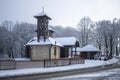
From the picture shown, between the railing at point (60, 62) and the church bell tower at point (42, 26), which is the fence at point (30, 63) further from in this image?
the church bell tower at point (42, 26)

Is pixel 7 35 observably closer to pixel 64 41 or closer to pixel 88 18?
pixel 64 41

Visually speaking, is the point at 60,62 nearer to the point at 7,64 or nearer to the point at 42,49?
the point at 42,49

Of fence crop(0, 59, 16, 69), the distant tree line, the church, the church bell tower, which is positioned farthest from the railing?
the distant tree line

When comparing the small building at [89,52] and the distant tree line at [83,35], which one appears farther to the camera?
the distant tree line at [83,35]

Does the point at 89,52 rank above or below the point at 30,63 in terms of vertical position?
above

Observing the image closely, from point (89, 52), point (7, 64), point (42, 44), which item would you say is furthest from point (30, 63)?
point (89, 52)

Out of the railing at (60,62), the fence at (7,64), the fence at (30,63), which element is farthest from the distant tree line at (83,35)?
the fence at (7,64)

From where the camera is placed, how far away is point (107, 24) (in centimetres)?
7225

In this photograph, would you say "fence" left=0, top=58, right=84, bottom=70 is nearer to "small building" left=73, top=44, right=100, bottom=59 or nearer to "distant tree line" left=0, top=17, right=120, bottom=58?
"small building" left=73, top=44, right=100, bottom=59

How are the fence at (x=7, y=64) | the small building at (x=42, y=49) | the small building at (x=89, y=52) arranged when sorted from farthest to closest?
1. the small building at (x=89, y=52)
2. the small building at (x=42, y=49)
3. the fence at (x=7, y=64)

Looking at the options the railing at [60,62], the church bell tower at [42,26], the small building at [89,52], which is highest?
the church bell tower at [42,26]

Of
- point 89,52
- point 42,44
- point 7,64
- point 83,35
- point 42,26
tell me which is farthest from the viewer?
point 83,35

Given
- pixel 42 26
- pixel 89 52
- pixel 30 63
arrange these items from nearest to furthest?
pixel 30 63 → pixel 42 26 → pixel 89 52

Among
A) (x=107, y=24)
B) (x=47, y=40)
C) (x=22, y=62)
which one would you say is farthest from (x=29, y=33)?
(x=22, y=62)
